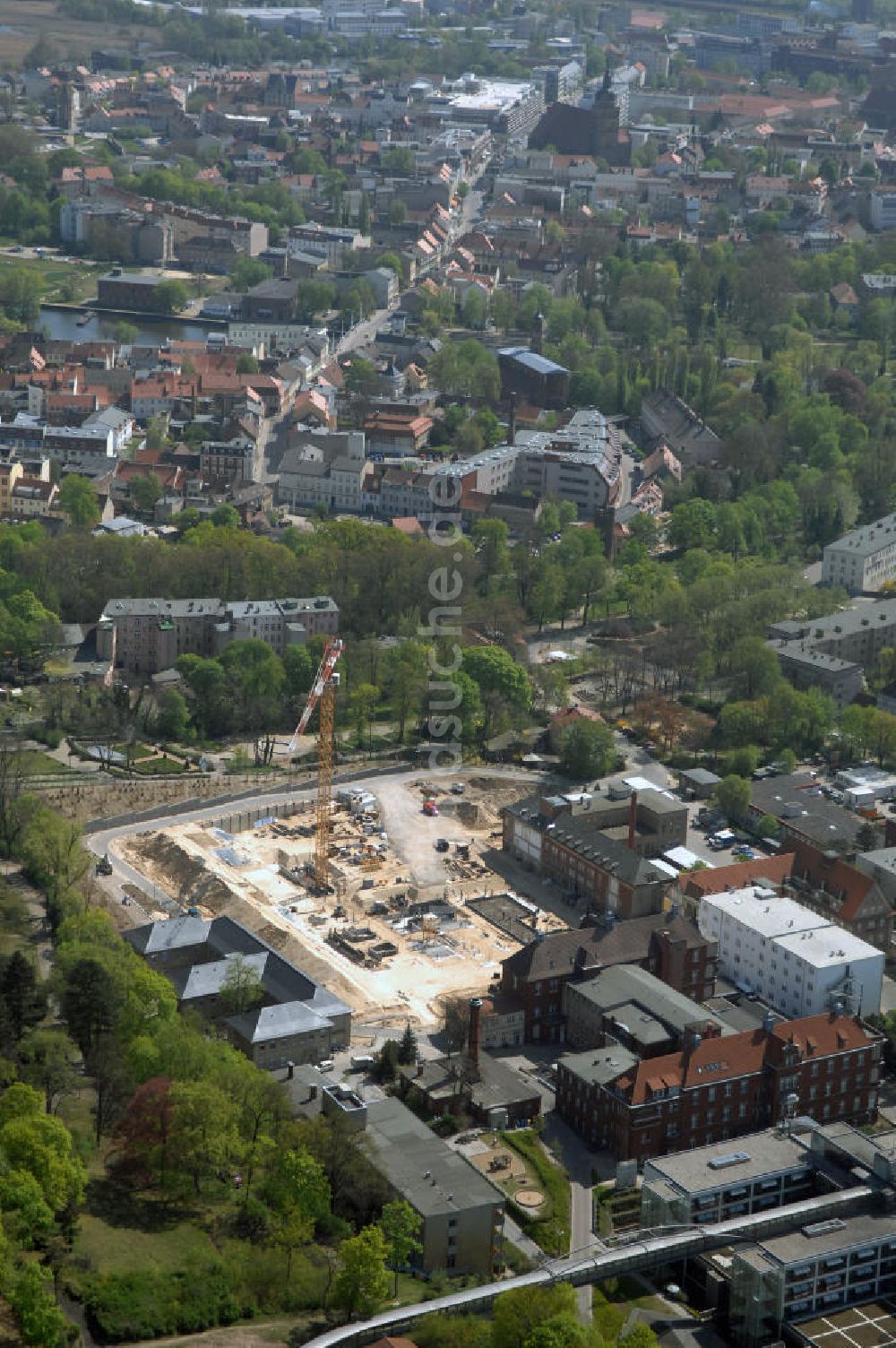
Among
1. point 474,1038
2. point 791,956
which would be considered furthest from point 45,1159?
point 791,956

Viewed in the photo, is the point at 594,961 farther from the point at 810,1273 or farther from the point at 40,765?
the point at 40,765

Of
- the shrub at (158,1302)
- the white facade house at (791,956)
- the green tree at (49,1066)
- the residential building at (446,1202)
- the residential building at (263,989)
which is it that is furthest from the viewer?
the white facade house at (791,956)

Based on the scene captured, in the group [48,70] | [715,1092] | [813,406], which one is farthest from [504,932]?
[48,70]

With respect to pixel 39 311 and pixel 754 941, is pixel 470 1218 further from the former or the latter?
pixel 39 311

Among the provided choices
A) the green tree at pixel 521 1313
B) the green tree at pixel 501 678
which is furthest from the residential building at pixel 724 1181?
the green tree at pixel 501 678

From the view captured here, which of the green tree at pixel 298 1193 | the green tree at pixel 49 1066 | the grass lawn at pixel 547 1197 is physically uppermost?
the green tree at pixel 49 1066

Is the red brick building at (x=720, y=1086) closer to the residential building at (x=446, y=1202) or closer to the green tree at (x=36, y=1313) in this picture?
the residential building at (x=446, y=1202)

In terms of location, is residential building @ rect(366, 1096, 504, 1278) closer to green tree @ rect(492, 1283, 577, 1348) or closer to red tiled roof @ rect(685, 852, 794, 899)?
green tree @ rect(492, 1283, 577, 1348)
